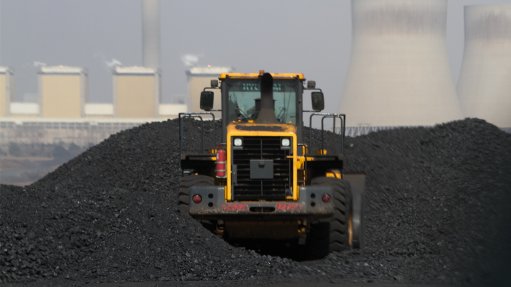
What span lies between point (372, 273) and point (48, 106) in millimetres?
Result: 183610

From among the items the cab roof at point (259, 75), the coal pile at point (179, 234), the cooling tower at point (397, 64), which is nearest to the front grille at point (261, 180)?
the coal pile at point (179, 234)

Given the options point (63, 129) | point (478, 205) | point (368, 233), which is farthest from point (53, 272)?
point (63, 129)

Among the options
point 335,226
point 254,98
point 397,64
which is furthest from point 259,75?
point 397,64

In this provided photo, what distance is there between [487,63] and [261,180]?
108043mm

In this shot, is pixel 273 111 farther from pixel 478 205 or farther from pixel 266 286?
pixel 478 205

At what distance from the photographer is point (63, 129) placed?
191500mm

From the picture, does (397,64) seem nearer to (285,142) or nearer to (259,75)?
(259,75)

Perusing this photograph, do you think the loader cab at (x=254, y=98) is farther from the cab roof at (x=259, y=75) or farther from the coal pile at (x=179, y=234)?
the coal pile at (x=179, y=234)

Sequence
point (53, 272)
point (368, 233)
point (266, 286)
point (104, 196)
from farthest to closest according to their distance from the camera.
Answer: point (368, 233) → point (104, 196) → point (53, 272) → point (266, 286)

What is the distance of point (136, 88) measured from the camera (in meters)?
194

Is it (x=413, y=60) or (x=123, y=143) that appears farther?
(x=413, y=60)

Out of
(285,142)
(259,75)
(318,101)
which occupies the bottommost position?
(285,142)

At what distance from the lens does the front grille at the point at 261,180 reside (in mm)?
13828

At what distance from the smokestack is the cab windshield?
0.35 feet
